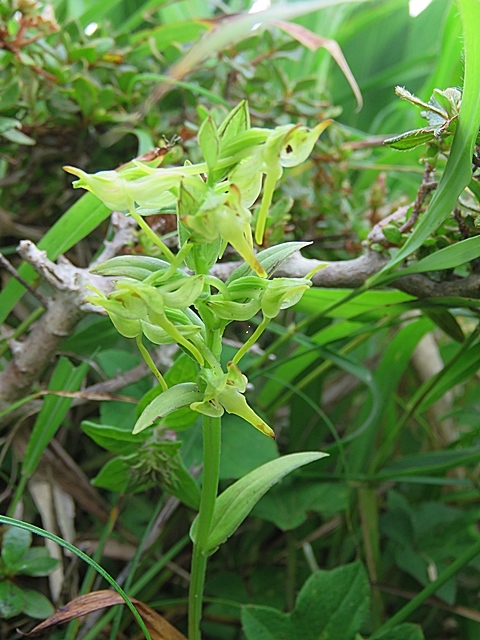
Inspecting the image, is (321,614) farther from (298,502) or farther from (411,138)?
(411,138)

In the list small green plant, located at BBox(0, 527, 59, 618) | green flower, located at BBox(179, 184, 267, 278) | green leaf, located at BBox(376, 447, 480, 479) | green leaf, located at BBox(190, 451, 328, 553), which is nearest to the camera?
green flower, located at BBox(179, 184, 267, 278)

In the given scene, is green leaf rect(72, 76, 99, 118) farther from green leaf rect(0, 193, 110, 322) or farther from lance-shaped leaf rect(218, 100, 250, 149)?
lance-shaped leaf rect(218, 100, 250, 149)

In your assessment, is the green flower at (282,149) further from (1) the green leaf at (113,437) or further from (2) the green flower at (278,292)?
(1) the green leaf at (113,437)

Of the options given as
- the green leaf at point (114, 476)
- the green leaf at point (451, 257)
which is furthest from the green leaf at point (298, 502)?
the green leaf at point (451, 257)

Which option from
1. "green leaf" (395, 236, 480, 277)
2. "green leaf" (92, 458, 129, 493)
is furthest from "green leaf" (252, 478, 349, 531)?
"green leaf" (395, 236, 480, 277)

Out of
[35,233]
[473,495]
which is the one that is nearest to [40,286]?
[35,233]

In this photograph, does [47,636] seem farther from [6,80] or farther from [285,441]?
[6,80]
